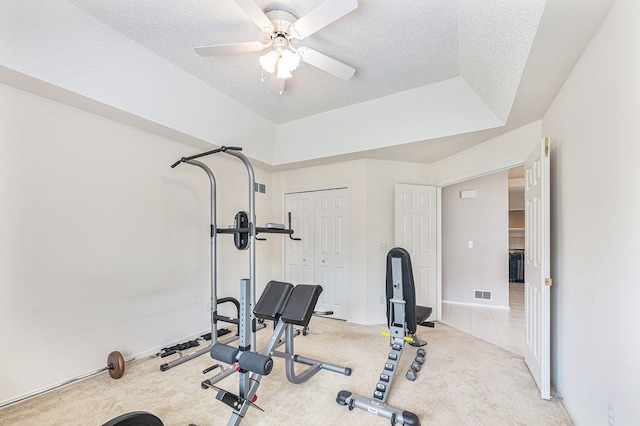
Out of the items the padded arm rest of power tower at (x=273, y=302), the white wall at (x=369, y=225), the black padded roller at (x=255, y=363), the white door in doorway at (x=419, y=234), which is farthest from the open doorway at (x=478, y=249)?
the black padded roller at (x=255, y=363)

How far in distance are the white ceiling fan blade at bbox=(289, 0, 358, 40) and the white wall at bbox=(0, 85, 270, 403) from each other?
2157 mm

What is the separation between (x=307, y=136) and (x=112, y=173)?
2.40 m

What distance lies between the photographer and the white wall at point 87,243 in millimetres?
2297

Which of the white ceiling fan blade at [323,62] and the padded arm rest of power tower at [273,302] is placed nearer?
the white ceiling fan blade at [323,62]

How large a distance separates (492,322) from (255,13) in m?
4.77

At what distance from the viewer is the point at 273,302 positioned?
2.51 metres

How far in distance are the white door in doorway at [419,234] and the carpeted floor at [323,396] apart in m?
1.25

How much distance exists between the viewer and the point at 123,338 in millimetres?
2957

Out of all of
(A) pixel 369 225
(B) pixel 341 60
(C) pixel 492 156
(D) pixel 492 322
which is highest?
(B) pixel 341 60

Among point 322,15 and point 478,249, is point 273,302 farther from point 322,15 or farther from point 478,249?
point 478,249

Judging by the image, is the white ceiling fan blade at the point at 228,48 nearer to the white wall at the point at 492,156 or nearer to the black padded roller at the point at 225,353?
the black padded roller at the point at 225,353

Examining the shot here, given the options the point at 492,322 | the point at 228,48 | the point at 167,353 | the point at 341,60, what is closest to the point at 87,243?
the point at 167,353

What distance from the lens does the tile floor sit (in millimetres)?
3615

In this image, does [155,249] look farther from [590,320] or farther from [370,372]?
[590,320]
